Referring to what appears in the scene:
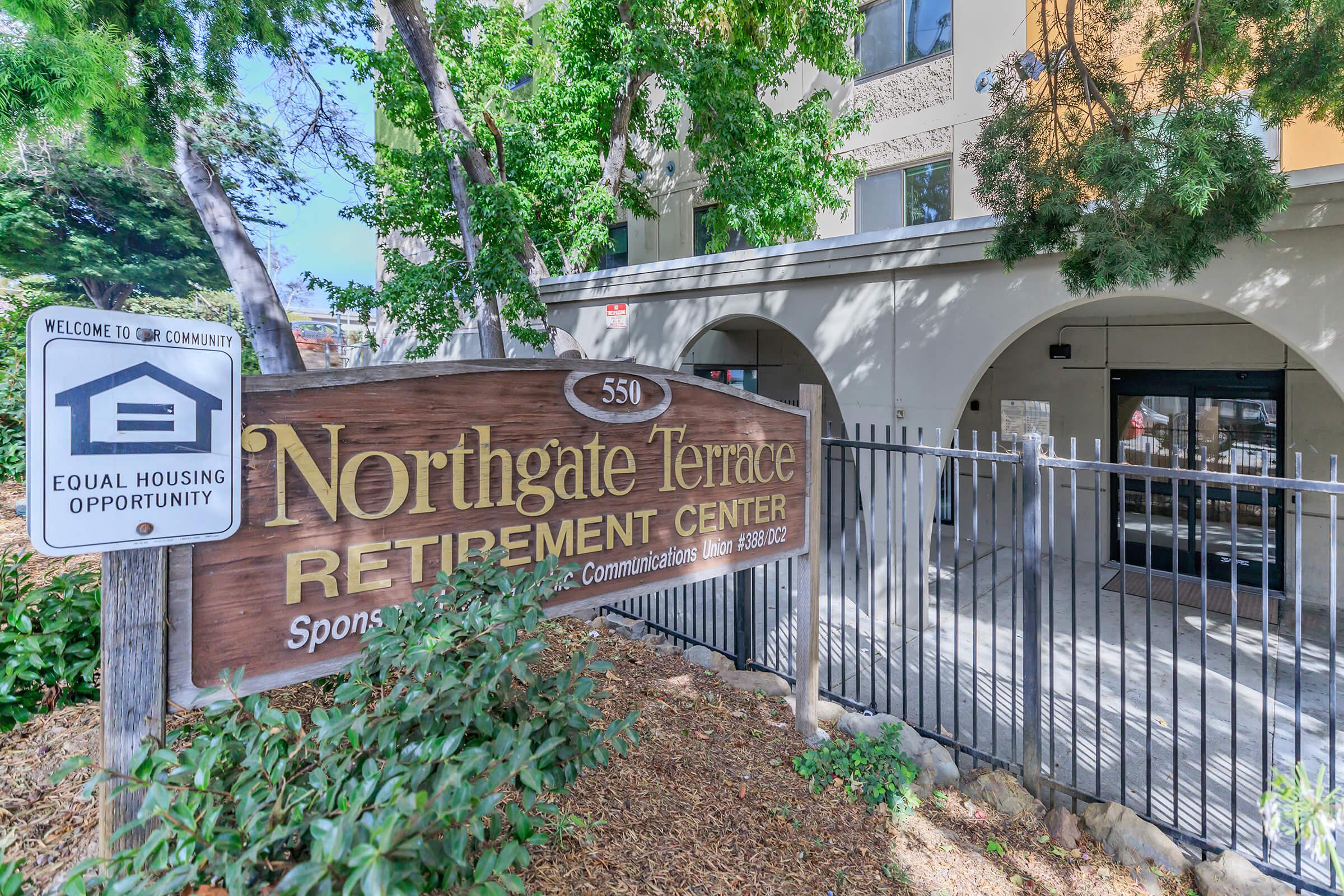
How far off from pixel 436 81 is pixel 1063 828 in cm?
889

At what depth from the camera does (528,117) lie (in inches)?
386

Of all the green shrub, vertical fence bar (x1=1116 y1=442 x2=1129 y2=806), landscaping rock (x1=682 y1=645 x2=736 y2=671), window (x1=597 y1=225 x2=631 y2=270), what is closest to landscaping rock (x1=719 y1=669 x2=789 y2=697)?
landscaping rock (x1=682 y1=645 x2=736 y2=671)

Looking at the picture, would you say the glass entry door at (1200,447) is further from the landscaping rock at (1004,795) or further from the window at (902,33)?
the window at (902,33)

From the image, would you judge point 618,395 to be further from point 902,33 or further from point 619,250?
point 619,250

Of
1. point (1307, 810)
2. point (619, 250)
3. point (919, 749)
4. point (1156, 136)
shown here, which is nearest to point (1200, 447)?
point (1156, 136)

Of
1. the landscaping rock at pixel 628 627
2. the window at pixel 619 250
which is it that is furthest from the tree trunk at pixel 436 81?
the window at pixel 619 250

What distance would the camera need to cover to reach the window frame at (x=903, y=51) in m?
9.66

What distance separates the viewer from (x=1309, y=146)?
6.91 meters

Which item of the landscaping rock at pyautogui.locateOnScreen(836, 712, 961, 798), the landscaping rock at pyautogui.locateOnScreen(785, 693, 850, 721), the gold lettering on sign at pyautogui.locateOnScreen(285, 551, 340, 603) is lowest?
the landscaping rock at pyautogui.locateOnScreen(836, 712, 961, 798)

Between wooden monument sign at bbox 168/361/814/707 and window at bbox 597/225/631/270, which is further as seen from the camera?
window at bbox 597/225/631/270

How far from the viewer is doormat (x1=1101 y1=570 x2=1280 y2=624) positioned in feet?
22.6

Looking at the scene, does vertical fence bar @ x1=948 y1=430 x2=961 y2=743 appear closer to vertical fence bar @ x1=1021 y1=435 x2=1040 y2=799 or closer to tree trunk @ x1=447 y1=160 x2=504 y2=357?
vertical fence bar @ x1=1021 y1=435 x2=1040 y2=799

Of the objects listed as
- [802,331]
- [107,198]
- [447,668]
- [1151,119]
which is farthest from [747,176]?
[107,198]

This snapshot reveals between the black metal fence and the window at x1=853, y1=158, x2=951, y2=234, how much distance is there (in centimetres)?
382
